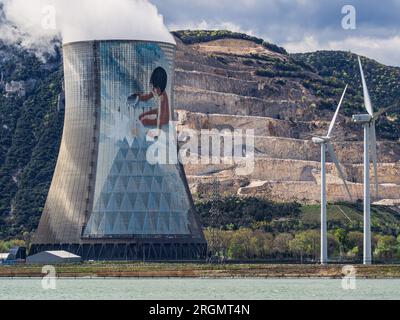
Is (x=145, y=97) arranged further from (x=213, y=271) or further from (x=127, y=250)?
(x=213, y=271)

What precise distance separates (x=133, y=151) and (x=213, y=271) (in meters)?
19.8

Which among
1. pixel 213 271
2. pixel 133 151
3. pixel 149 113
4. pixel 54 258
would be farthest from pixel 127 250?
pixel 213 271

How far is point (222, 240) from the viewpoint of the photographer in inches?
6806

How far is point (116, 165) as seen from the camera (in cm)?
14088

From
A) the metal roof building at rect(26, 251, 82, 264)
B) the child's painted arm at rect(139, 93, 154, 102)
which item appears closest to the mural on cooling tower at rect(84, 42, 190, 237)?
the child's painted arm at rect(139, 93, 154, 102)

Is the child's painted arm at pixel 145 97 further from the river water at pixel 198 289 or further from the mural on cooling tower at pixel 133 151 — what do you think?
the river water at pixel 198 289

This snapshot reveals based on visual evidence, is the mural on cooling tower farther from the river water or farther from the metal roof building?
the river water

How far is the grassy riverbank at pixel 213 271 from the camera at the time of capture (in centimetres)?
12362

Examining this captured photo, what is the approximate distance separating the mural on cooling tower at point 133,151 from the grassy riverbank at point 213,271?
1081 centimetres

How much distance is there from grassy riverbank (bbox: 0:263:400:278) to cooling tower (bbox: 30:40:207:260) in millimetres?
10153

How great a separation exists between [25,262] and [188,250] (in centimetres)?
1565

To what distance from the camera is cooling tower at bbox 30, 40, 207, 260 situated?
140 m
